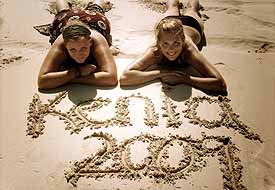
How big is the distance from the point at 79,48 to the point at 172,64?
0.88 m

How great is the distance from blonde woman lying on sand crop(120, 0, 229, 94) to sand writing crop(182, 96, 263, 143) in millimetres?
130

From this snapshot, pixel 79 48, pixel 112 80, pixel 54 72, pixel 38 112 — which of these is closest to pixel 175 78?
pixel 112 80

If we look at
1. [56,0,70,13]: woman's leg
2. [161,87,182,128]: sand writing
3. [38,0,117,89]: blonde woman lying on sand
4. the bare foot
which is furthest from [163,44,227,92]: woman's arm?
[56,0,70,13]: woman's leg

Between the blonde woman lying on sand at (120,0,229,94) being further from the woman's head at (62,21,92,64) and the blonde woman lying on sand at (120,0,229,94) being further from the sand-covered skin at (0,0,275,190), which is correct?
the woman's head at (62,21,92,64)

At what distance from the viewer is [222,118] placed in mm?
3656

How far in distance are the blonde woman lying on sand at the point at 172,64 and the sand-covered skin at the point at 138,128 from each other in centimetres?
9

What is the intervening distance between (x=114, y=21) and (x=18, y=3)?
4.05 ft

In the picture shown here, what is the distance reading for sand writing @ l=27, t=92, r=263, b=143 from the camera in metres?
3.56

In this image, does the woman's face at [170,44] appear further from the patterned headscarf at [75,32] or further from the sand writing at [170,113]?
the patterned headscarf at [75,32]

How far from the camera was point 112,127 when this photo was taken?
11.7 feet

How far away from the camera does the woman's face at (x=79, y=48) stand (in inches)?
148

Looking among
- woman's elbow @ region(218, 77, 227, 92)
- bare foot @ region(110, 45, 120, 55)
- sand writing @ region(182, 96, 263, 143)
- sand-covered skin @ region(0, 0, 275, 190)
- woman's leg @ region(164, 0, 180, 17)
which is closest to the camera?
sand-covered skin @ region(0, 0, 275, 190)

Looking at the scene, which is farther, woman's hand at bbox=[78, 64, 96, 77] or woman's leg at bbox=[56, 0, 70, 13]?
woman's leg at bbox=[56, 0, 70, 13]

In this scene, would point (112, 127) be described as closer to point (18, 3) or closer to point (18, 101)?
point (18, 101)
